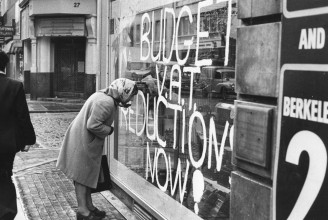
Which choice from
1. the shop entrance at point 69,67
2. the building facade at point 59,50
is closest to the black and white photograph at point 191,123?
the building facade at point 59,50

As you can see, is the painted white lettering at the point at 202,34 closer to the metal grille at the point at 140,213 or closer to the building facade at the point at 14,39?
the metal grille at the point at 140,213

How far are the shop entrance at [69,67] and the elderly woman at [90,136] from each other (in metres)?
19.9

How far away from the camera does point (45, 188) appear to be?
7398 mm

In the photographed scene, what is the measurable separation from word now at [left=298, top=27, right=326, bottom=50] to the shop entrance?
919 inches

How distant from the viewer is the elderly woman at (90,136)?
5383 mm

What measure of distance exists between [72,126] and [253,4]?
3158 mm

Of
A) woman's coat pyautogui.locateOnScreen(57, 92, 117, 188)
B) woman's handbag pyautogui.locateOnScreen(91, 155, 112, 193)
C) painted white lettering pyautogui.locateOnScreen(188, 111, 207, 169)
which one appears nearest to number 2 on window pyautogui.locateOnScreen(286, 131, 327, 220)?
Result: painted white lettering pyautogui.locateOnScreen(188, 111, 207, 169)

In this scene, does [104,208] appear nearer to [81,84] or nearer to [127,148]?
[127,148]

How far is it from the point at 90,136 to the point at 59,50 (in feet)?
69.3

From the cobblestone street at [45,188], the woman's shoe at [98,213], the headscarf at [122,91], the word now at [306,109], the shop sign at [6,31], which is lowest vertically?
the cobblestone street at [45,188]

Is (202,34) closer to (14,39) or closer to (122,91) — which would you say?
(122,91)

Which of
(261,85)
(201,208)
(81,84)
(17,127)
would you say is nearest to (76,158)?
(17,127)

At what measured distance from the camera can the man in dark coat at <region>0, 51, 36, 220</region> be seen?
488 cm

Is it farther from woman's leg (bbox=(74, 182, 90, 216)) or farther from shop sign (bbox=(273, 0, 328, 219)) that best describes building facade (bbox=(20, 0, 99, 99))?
shop sign (bbox=(273, 0, 328, 219))
